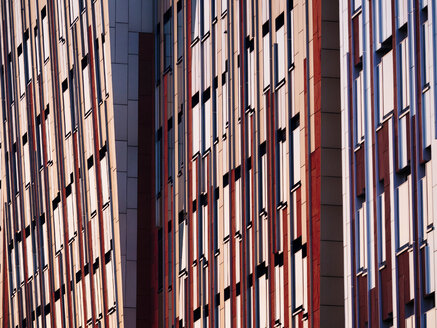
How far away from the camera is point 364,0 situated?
169 feet

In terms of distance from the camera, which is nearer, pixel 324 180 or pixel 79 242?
pixel 324 180

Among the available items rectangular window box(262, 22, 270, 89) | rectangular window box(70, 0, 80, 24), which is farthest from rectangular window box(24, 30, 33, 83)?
rectangular window box(262, 22, 270, 89)

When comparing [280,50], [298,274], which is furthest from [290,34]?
[298,274]

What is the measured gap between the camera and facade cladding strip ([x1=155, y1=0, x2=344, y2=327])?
5669cm

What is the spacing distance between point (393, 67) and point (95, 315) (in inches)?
1463

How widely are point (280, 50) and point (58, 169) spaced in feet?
99.0

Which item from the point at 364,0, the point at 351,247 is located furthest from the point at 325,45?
the point at 351,247

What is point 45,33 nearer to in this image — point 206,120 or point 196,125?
point 196,125

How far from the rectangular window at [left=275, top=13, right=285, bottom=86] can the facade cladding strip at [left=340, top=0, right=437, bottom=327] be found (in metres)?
7.60

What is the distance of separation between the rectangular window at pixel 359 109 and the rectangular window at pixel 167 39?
87.2ft

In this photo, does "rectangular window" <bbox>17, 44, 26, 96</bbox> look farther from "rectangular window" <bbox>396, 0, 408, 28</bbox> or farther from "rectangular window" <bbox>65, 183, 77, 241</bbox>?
"rectangular window" <bbox>396, 0, 408, 28</bbox>

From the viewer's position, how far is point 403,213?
156 feet

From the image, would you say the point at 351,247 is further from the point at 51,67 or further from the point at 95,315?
the point at 51,67

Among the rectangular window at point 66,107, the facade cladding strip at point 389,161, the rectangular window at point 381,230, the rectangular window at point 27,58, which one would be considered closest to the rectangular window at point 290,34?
the facade cladding strip at point 389,161
